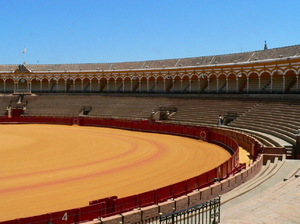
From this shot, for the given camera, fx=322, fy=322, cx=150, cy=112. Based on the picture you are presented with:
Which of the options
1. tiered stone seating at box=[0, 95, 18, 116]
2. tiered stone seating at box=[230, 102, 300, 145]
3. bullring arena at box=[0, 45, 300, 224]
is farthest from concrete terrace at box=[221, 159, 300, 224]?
tiered stone seating at box=[0, 95, 18, 116]

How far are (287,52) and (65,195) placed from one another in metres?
35.4

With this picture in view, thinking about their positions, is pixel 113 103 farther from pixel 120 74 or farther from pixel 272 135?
pixel 272 135

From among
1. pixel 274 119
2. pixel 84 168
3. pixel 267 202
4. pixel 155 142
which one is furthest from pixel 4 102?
pixel 267 202

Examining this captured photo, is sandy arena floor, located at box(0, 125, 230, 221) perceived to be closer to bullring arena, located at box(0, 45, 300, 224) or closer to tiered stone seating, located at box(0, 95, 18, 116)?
bullring arena, located at box(0, 45, 300, 224)

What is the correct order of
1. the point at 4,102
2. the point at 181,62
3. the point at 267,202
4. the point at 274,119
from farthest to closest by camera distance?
1. the point at 4,102
2. the point at 181,62
3. the point at 274,119
4. the point at 267,202

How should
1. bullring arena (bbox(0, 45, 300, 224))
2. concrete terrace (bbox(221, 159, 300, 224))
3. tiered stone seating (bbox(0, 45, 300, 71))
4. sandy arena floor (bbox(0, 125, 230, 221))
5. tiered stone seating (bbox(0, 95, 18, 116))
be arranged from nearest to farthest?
concrete terrace (bbox(221, 159, 300, 224)), bullring arena (bbox(0, 45, 300, 224)), sandy arena floor (bbox(0, 125, 230, 221)), tiered stone seating (bbox(0, 45, 300, 71)), tiered stone seating (bbox(0, 95, 18, 116))

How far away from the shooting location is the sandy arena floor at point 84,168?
12312 millimetres

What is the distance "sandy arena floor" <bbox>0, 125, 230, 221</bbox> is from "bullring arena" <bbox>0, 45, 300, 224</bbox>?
7 cm

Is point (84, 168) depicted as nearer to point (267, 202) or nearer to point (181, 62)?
point (267, 202)

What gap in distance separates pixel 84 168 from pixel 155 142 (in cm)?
1133

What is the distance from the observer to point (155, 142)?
27.9m

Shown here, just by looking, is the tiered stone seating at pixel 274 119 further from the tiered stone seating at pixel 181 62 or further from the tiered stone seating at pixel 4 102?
the tiered stone seating at pixel 4 102

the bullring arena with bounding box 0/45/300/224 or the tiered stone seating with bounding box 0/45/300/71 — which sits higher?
the tiered stone seating with bounding box 0/45/300/71

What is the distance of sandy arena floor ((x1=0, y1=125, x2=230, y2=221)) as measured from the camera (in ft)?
40.4
